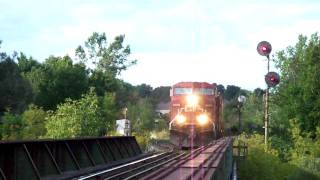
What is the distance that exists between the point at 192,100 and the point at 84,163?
1664 centimetres

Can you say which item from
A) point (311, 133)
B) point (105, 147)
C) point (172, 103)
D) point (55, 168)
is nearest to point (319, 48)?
point (311, 133)

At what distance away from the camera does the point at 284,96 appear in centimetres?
6278

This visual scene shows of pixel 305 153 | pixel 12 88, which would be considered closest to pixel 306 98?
pixel 305 153

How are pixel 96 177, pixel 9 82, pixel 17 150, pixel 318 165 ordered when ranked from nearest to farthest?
pixel 96 177, pixel 17 150, pixel 318 165, pixel 9 82

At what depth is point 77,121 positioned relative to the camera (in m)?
33.7

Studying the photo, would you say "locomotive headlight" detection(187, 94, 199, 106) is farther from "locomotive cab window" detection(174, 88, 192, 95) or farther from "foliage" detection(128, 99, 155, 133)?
"foliage" detection(128, 99, 155, 133)

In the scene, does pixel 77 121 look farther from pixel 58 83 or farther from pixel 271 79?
pixel 58 83

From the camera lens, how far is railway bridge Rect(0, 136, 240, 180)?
1209 centimetres

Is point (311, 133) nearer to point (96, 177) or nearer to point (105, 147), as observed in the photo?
point (105, 147)

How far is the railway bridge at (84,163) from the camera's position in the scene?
12.1 meters

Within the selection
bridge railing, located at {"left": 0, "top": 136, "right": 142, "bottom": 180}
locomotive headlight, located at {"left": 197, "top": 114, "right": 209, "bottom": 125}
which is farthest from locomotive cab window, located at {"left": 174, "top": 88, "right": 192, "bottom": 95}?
bridge railing, located at {"left": 0, "top": 136, "right": 142, "bottom": 180}

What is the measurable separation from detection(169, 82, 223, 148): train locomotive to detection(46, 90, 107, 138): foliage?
197 inches

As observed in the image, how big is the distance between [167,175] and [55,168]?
14.1 ft

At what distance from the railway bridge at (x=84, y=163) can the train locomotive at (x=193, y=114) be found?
9840mm
